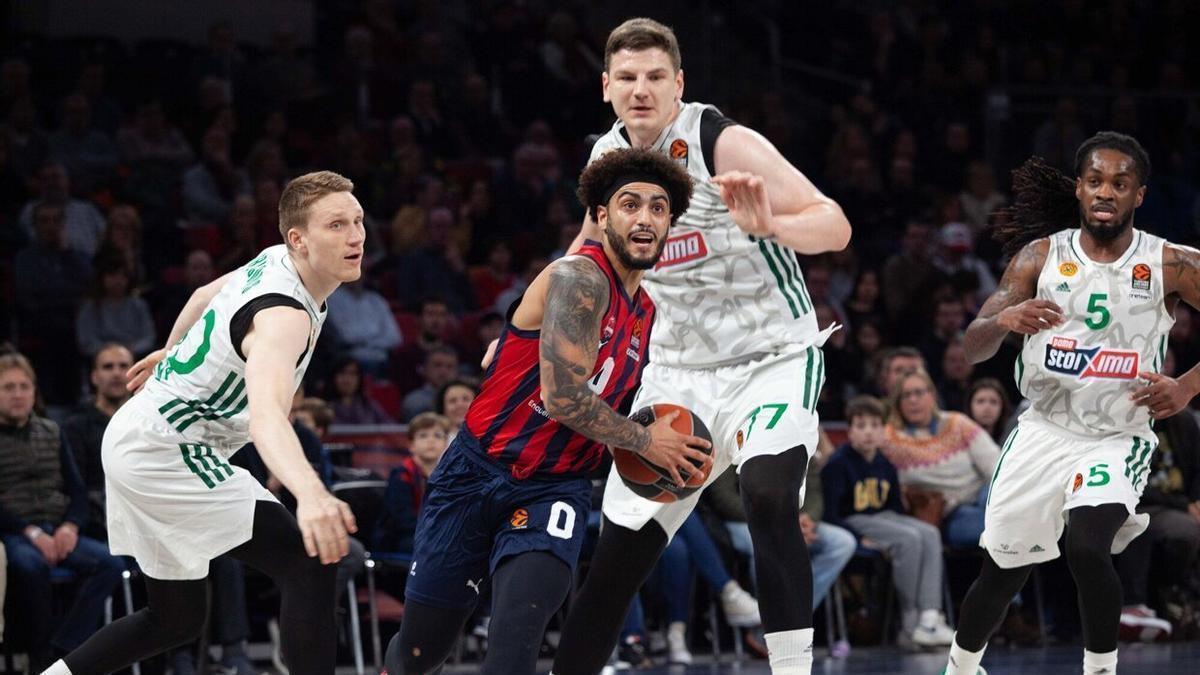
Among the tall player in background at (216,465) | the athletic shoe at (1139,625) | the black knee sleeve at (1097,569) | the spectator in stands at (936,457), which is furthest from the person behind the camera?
the spectator in stands at (936,457)

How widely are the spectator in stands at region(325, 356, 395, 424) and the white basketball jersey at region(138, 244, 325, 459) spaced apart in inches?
195

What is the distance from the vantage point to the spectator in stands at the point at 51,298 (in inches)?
412

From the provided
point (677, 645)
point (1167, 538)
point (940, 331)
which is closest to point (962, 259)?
point (940, 331)

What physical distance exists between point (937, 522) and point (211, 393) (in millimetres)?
6165

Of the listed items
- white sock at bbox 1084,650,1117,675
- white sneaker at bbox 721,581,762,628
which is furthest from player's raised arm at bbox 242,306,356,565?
white sneaker at bbox 721,581,762,628

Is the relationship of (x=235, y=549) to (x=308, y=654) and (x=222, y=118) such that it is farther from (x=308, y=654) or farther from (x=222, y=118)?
(x=222, y=118)

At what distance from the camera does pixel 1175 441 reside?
10.3 meters

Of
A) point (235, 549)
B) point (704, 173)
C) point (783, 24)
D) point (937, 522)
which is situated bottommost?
point (937, 522)

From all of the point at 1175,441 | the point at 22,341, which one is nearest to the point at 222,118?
the point at 22,341

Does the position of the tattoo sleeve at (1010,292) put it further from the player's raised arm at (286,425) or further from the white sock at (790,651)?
the player's raised arm at (286,425)

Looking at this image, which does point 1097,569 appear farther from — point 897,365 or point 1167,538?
point 897,365

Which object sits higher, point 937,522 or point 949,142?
point 949,142

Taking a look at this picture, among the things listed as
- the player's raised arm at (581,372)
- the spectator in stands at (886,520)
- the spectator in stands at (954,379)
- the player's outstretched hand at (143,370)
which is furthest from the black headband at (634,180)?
the spectator in stands at (954,379)

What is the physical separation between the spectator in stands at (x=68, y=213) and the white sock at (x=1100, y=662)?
761 cm
